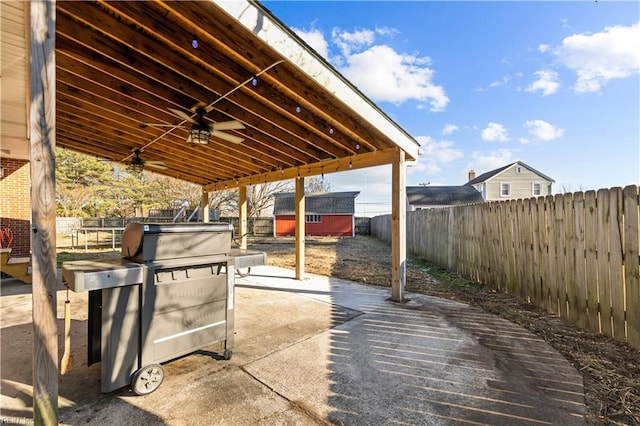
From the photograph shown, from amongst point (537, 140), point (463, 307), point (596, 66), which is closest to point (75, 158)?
point (463, 307)

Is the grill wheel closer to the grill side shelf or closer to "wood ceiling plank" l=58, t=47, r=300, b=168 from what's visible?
Answer: the grill side shelf

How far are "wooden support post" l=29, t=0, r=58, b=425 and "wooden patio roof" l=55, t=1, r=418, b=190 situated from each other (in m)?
1.13

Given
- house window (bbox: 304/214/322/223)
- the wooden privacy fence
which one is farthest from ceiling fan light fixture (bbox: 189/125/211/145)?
house window (bbox: 304/214/322/223)

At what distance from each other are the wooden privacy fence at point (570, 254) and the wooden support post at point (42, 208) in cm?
481

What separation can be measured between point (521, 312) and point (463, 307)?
75 cm

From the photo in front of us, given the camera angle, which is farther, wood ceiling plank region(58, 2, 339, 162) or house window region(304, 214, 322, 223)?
house window region(304, 214, 322, 223)

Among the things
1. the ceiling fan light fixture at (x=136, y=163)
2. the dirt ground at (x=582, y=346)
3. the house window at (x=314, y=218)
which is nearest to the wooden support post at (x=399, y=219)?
the dirt ground at (x=582, y=346)

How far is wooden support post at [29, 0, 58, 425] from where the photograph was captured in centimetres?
155

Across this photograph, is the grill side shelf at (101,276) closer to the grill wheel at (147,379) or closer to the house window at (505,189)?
the grill wheel at (147,379)

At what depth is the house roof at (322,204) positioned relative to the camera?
907 inches

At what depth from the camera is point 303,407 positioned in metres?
1.98

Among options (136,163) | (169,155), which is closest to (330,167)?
(169,155)

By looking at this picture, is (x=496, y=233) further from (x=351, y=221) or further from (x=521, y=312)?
(x=351, y=221)

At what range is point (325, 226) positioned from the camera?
23188 millimetres
